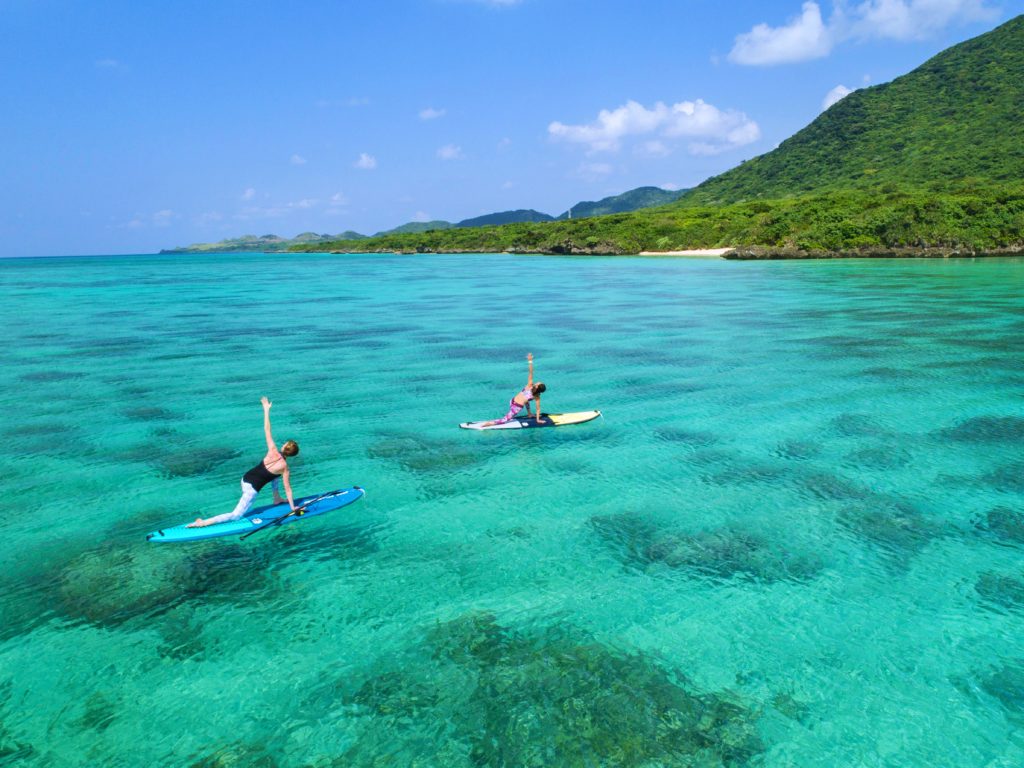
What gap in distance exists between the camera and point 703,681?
938 cm

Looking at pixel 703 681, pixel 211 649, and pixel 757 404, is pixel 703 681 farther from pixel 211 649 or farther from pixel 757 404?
pixel 757 404

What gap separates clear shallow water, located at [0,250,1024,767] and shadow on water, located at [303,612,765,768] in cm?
4

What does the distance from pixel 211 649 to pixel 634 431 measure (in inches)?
534

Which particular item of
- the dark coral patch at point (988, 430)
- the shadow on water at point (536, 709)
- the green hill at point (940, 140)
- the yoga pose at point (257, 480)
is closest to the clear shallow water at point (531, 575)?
the shadow on water at point (536, 709)

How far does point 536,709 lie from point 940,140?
193801 mm

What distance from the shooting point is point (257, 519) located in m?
13.6

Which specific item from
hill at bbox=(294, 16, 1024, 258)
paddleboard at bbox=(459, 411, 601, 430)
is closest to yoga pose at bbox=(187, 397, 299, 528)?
paddleboard at bbox=(459, 411, 601, 430)

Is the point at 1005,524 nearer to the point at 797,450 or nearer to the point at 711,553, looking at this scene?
the point at 797,450

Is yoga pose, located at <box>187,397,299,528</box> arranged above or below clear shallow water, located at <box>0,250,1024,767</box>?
above

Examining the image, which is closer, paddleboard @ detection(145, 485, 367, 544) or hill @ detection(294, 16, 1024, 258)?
paddleboard @ detection(145, 485, 367, 544)

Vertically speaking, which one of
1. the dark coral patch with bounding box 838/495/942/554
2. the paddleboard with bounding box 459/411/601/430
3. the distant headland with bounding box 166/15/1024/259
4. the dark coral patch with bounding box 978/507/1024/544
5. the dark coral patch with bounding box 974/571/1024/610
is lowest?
the dark coral patch with bounding box 974/571/1024/610

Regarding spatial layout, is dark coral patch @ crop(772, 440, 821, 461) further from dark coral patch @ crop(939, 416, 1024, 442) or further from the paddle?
the paddle

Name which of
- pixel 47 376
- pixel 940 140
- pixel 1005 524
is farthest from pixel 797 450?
pixel 940 140

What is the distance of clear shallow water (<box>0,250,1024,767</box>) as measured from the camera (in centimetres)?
853
